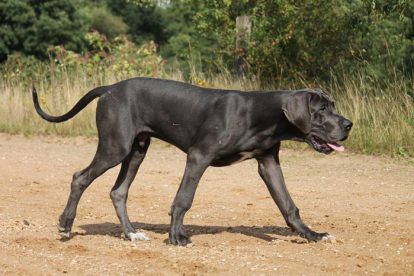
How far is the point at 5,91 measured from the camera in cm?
1872

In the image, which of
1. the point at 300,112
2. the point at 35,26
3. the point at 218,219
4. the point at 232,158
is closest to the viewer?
the point at 300,112

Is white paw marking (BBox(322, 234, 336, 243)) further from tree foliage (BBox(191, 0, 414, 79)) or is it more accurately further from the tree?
the tree

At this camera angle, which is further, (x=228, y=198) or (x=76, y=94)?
(x=76, y=94)

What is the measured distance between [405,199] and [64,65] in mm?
10641

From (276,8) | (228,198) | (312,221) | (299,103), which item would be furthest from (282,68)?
(299,103)

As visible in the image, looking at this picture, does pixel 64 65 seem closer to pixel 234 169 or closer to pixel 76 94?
pixel 76 94

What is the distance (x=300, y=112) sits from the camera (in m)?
7.61

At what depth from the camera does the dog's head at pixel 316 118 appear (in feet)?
25.0

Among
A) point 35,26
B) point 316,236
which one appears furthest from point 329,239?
point 35,26

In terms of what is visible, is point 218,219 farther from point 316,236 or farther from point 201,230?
point 316,236

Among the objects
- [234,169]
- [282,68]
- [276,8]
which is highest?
[276,8]

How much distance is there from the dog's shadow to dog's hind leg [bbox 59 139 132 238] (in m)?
0.40

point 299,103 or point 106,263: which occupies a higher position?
point 299,103

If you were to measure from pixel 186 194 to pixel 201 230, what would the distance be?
40.5 inches
